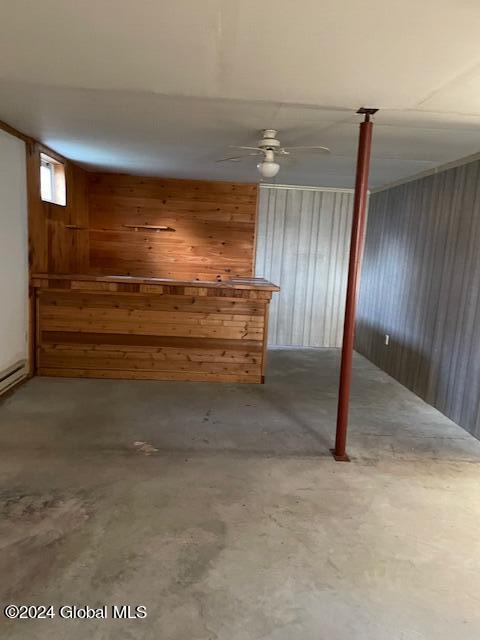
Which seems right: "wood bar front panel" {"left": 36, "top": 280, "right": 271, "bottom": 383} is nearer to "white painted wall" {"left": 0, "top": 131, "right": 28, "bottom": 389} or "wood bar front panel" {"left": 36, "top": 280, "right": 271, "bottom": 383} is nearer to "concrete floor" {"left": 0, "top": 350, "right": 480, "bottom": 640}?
"white painted wall" {"left": 0, "top": 131, "right": 28, "bottom": 389}

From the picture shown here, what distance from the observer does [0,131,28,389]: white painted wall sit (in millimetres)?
3828

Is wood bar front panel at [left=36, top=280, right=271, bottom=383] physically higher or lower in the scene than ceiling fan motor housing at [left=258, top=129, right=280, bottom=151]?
lower

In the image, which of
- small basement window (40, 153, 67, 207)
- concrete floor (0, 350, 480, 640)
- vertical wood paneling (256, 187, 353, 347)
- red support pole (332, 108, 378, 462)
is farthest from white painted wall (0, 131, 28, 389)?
vertical wood paneling (256, 187, 353, 347)

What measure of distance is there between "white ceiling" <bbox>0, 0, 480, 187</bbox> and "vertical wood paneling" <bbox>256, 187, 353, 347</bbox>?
2.47 metres

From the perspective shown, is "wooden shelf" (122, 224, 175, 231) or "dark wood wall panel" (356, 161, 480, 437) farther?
"wooden shelf" (122, 224, 175, 231)

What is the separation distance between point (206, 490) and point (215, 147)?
2.96 meters

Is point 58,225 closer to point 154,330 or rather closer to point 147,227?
point 147,227

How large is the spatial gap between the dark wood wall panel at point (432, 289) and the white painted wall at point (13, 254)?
381 centimetres

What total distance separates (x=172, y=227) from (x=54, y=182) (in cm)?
162

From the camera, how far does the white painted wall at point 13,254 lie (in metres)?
3.83

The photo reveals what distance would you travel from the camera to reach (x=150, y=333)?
4559 millimetres

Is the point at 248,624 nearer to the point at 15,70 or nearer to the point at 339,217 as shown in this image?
the point at 15,70

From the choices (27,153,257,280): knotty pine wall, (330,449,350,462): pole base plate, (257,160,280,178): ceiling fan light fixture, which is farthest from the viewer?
(27,153,257,280): knotty pine wall

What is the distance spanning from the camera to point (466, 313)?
3789mm
